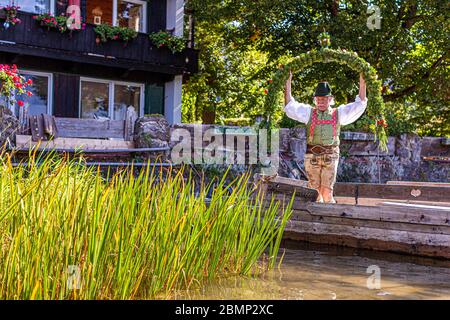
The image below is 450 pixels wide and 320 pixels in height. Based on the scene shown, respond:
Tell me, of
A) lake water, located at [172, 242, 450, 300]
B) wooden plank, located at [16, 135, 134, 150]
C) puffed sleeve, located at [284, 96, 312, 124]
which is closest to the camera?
lake water, located at [172, 242, 450, 300]

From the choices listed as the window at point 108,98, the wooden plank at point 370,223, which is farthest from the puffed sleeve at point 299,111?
the window at point 108,98

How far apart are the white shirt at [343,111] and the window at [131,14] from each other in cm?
1166

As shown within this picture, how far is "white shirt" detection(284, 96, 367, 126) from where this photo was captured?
25.1ft

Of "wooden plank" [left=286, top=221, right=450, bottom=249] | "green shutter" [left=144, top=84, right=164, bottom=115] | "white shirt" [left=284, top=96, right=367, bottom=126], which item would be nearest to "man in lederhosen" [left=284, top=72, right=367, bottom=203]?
"white shirt" [left=284, top=96, right=367, bottom=126]

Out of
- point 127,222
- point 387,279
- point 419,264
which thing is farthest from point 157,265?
point 419,264

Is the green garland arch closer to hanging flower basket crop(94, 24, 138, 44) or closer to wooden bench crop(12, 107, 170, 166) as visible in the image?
wooden bench crop(12, 107, 170, 166)

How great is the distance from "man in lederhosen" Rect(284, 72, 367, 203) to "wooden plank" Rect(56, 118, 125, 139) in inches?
212

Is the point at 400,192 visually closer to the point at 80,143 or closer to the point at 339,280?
the point at 339,280

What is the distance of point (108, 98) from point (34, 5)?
133 inches

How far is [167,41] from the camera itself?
1802 centimetres

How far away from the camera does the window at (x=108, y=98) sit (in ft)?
58.4

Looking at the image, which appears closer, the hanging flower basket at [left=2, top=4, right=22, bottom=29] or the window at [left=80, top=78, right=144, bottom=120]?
the hanging flower basket at [left=2, top=4, right=22, bottom=29]

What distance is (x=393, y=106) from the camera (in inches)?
820
